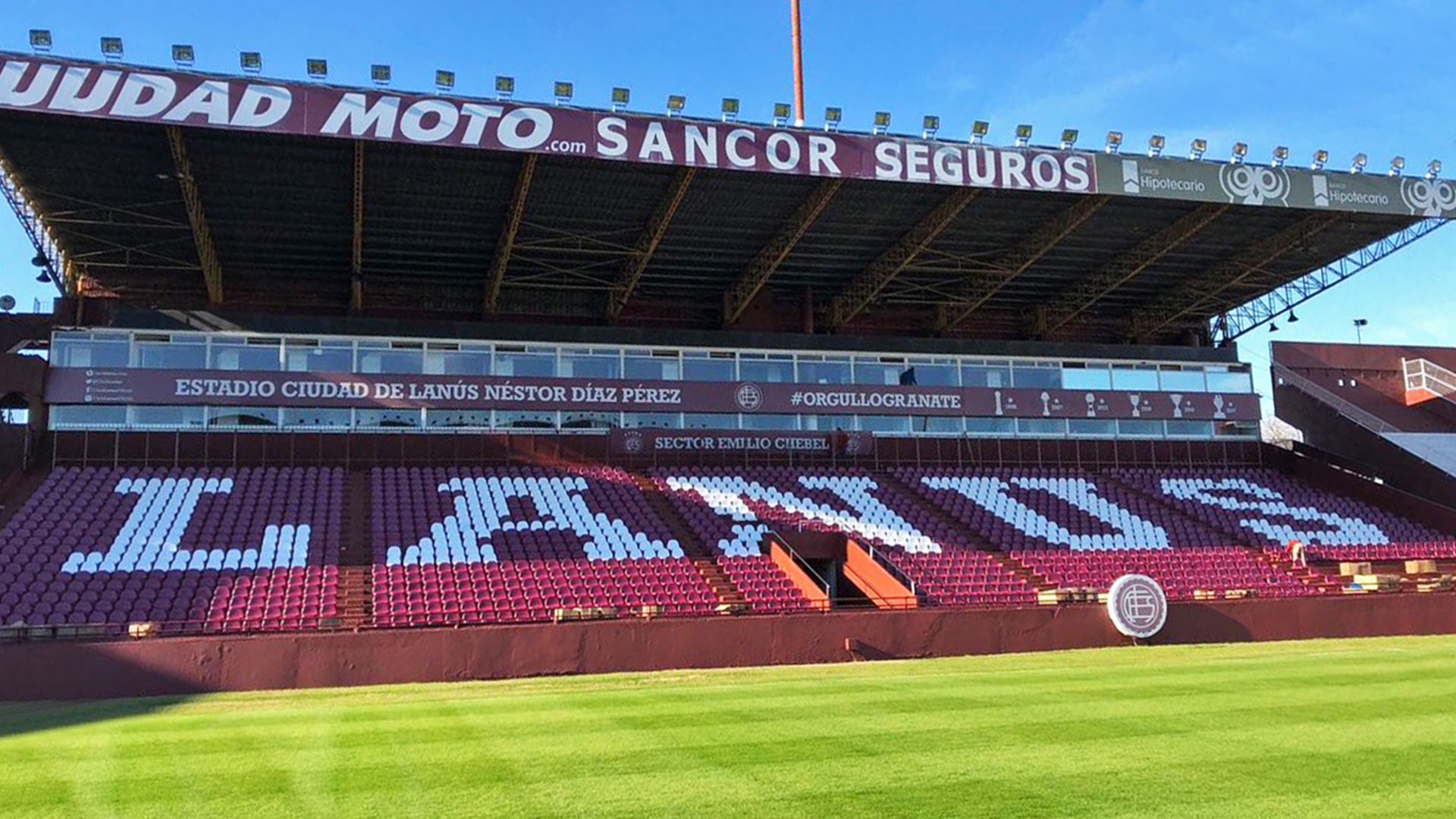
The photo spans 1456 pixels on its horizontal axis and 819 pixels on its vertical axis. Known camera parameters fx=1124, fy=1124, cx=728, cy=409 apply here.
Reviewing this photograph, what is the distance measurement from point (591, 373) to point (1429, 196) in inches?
1067

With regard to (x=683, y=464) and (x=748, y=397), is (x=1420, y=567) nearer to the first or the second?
(x=748, y=397)

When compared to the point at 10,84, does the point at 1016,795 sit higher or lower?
lower

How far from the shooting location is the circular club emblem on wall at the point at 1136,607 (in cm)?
2494

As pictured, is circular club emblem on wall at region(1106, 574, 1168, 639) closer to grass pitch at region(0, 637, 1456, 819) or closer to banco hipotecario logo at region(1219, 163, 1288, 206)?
grass pitch at region(0, 637, 1456, 819)

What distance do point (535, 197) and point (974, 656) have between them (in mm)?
17134

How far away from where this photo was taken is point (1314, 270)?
40250 mm

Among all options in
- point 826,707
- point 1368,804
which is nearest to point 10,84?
point 826,707

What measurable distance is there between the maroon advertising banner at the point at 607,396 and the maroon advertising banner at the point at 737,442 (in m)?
0.76

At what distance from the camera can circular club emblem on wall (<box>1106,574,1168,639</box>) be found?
24938mm

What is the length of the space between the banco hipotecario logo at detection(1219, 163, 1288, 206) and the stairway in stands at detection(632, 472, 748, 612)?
18709 millimetres

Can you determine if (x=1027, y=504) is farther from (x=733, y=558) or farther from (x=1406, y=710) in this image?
(x=1406, y=710)

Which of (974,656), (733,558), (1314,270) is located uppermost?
(1314,270)

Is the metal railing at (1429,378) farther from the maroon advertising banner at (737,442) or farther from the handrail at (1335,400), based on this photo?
the maroon advertising banner at (737,442)

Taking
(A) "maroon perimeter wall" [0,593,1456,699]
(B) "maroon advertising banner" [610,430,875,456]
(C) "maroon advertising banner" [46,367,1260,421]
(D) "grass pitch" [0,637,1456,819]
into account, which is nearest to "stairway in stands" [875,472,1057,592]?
(B) "maroon advertising banner" [610,430,875,456]
